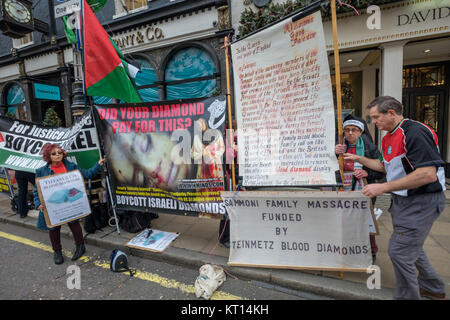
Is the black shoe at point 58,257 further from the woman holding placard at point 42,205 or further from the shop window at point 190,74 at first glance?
the shop window at point 190,74

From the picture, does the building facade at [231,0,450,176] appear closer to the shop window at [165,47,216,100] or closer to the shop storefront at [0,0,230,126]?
the shop storefront at [0,0,230,126]

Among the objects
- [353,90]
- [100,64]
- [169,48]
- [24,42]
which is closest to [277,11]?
[353,90]

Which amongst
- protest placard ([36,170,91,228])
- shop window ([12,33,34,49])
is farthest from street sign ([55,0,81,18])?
shop window ([12,33,34,49])

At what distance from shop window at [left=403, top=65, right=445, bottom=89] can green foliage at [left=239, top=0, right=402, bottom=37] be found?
2914 mm

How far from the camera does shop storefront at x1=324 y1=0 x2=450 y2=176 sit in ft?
17.7

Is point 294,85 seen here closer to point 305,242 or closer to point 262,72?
point 262,72

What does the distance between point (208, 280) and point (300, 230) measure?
1.24 metres

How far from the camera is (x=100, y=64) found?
3.80m

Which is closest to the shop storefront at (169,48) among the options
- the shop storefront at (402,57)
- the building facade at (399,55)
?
the building facade at (399,55)

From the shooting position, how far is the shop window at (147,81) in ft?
29.4

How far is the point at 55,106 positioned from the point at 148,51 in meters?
6.91

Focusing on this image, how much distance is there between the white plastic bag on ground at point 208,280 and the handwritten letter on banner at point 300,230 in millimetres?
195

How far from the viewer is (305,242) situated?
2.80 meters
